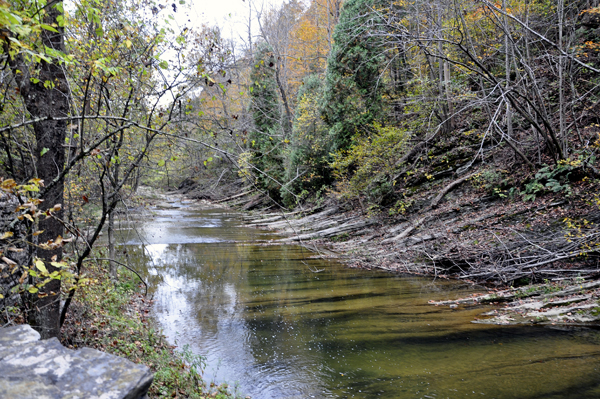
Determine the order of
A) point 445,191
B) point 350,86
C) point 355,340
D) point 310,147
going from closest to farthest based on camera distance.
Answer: point 355,340 → point 445,191 → point 350,86 → point 310,147

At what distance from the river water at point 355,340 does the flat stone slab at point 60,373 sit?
72.2 inches

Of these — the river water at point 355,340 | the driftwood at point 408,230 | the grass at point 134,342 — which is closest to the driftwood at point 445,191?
the driftwood at point 408,230

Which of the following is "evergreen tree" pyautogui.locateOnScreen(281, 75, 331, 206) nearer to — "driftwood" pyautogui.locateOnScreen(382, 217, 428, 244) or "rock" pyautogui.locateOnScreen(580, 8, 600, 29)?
"driftwood" pyautogui.locateOnScreen(382, 217, 428, 244)

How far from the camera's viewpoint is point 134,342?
5.37 meters

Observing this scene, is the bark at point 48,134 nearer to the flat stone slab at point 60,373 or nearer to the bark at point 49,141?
the bark at point 49,141

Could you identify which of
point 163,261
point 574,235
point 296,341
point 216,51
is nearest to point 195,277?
point 163,261

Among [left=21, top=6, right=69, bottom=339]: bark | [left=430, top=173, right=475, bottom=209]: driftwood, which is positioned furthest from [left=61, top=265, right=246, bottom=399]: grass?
[left=430, top=173, right=475, bottom=209]: driftwood

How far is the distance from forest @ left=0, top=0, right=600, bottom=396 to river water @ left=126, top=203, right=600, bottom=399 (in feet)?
4.35

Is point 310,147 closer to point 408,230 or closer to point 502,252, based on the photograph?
point 408,230

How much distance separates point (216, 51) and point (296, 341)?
4.93 m

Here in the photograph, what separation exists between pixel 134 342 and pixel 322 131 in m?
14.5

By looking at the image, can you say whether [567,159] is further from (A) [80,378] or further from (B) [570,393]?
(A) [80,378]

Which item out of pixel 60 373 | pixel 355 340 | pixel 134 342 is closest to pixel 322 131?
pixel 355 340

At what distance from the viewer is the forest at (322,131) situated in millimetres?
3480
